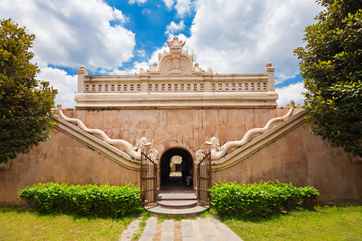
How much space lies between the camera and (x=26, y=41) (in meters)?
6.81

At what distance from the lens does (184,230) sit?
6285 millimetres

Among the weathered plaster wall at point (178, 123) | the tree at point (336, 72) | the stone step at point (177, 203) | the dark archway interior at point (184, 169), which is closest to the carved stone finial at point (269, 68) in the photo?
the weathered plaster wall at point (178, 123)

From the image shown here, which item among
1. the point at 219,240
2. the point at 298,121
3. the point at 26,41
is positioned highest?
the point at 26,41

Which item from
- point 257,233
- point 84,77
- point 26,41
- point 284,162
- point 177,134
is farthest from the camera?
point 84,77

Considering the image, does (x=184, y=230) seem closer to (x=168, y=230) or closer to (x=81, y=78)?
(x=168, y=230)

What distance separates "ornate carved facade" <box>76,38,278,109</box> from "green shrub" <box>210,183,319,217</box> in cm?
508

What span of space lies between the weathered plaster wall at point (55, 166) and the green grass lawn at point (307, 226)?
196 inches

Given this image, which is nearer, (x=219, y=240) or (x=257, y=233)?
(x=219, y=240)

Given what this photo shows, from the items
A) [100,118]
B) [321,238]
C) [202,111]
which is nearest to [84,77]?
[100,118]

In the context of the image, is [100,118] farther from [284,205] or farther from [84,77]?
[284,205]

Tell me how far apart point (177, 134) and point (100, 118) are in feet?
13.0

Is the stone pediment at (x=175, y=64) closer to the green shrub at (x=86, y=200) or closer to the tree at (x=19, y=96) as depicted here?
the tree at (x=19, y=96)

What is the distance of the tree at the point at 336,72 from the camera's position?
629 centimetres

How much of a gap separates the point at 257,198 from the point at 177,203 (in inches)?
111
